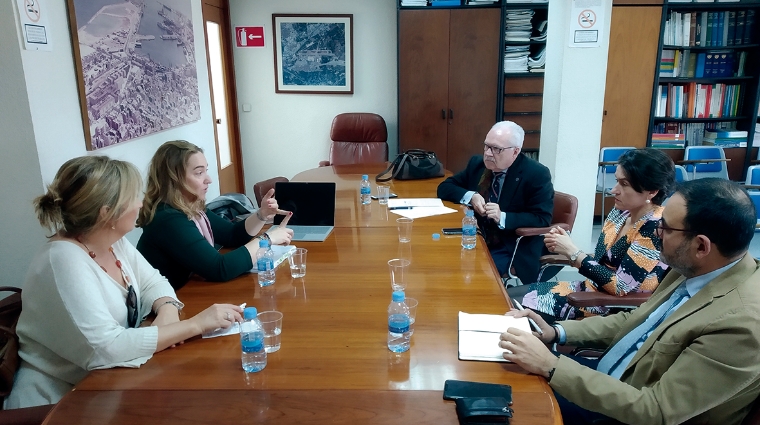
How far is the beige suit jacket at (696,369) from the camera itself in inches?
45.1

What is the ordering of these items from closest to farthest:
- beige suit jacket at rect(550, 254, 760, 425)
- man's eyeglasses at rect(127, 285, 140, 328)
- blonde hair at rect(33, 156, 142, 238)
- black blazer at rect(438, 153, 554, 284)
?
beige suit jacket at rect(550, 254, 760, 425), blonde hair at rect(33, 156, 142, 238), man's eyeglasses at rect(127, 285, 140, 328), black blazer at rect(438, 153, 554, 284)

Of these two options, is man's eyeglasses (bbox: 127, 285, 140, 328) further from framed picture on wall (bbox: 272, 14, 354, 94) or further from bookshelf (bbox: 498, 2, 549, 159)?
framed picture on wall (bbox: 272, 14, 354, 94)

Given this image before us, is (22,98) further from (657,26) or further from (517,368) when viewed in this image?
(657,26)

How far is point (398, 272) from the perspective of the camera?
191cm

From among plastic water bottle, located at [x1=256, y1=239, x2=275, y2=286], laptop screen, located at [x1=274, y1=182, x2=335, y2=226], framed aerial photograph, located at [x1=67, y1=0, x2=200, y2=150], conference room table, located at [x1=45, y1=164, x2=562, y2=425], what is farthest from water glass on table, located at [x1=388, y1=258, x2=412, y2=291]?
framed aerial photograph, located at [x1=67, y1=0, x2=200, y2=150]

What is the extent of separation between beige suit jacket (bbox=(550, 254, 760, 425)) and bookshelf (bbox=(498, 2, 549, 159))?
13.2 ft

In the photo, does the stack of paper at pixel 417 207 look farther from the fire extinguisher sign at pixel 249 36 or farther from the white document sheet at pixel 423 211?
the fire extinguisher sign at pixel 249 36

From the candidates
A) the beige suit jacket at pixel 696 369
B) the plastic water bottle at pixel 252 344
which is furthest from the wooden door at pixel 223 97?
the beige suit jacket at pixel 696 369

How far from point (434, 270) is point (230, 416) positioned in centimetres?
101

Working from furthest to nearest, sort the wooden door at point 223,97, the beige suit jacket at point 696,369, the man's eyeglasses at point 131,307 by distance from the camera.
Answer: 1. the wooden door at point 223,97
2. the man's eyeglasses at point 131,307
3. the beige suit jacket at point 696,369

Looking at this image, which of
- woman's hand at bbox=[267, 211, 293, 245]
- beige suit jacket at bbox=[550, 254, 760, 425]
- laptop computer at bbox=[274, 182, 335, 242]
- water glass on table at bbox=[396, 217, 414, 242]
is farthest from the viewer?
laptop computer at bbox=[274, 182, 335, 242]

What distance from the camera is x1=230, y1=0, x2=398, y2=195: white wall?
5461 mm

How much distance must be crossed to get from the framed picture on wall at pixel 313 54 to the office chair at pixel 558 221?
124 inches

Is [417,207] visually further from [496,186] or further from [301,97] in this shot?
[301,97]
